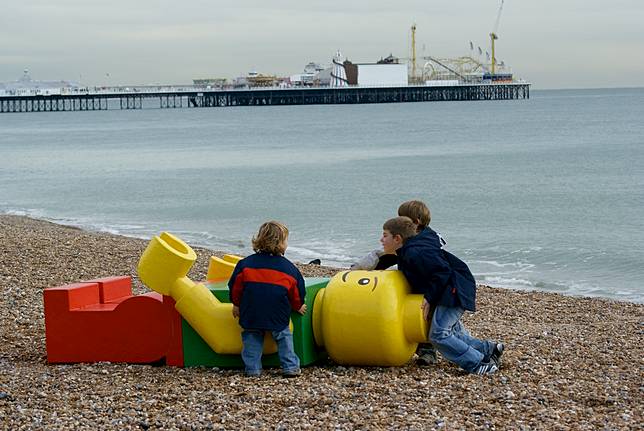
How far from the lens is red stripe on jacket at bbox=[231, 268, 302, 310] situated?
22.1 ft

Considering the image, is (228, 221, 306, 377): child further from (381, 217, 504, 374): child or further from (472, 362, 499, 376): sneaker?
(472, 362, 499, 376): sneaker

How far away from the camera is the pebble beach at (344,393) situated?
5.66 m

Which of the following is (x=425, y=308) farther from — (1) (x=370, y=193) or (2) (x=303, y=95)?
(2) (x=303, y=95)

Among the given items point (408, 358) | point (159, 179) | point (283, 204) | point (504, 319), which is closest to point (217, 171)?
point (159, 179)

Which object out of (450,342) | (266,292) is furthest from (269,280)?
(450,342)

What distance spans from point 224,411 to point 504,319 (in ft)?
16.1

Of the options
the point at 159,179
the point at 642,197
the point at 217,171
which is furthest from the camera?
the point at 217,171

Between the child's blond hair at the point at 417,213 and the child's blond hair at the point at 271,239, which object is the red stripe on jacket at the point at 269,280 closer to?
the child's blond hair at the point at 271,239

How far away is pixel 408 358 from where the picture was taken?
6988mm

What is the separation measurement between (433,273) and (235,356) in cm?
142

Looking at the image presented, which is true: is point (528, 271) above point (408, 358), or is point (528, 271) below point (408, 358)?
below

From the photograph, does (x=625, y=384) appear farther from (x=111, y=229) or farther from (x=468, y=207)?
(x=468, y=207)

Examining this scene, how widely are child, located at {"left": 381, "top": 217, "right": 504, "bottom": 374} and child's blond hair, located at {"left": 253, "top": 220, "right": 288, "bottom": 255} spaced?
751mm

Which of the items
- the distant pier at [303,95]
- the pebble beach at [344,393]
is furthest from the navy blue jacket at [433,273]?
the distant pier at [303,95]
